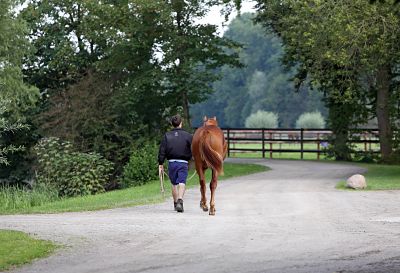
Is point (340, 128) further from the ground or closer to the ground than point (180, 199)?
further from the ground

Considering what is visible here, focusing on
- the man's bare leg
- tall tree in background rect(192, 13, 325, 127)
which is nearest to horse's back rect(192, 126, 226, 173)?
the man's bare leg

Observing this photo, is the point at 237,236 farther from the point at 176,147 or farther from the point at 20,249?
the point at 176,147

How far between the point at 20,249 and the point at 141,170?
18.4 meters

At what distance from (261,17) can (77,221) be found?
77.7ft

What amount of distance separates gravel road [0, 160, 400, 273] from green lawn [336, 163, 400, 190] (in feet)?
7.88

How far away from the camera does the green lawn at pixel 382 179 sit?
2225 cm

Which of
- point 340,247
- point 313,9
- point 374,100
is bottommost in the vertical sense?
point 340,247

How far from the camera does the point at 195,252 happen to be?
10.7m

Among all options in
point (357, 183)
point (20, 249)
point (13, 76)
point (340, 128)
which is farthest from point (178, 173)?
point (340, 128)

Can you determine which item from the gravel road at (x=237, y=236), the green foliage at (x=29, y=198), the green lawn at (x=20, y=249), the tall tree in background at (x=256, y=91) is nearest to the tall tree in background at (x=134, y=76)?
the green foliage at (x=29, y=198)

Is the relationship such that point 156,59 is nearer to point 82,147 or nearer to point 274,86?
point 82,147

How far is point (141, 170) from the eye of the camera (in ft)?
96.9

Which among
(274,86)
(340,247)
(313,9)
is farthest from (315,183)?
(274,86)

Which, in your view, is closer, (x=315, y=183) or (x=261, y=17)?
(x=315, y=183)
